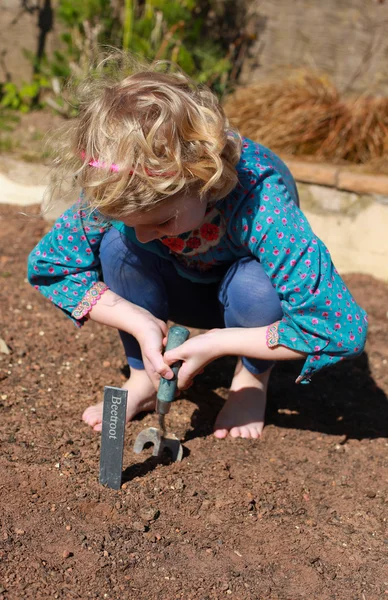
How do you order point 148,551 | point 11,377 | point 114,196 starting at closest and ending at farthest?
point 114,196 < point 148,551 < point 11,377

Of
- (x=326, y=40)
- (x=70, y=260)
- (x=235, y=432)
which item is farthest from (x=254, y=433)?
(x=326, y=40)

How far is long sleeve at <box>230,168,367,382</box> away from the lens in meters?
1.71

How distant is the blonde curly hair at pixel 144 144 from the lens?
1.47 metres

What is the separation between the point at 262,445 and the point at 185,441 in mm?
241

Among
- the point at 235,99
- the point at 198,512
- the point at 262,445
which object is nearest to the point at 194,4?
the point at 235,99

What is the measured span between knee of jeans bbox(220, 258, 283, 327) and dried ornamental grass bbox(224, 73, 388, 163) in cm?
196

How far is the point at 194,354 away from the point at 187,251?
1.06ft

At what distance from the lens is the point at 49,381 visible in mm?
2250

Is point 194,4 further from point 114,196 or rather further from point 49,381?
point 114,196

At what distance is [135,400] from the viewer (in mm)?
2086

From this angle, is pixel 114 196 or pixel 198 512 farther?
pixel 198 512

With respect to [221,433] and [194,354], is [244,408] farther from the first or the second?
[194,354]

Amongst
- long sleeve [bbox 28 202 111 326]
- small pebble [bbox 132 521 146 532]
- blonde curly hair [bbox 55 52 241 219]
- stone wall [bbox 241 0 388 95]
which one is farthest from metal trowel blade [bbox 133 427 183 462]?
stone wall [bbox 241 0 388 95]

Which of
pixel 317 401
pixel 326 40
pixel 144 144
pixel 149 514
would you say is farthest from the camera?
pixel 326 40
